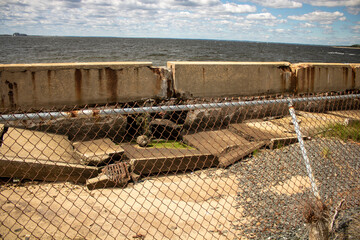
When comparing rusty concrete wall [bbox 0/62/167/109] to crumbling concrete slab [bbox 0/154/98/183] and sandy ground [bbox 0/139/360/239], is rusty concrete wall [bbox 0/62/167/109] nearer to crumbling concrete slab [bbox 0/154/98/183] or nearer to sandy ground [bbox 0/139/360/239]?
crumbling concrete slab [bbox 0/154/98/183]

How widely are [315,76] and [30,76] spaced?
20.5 ft

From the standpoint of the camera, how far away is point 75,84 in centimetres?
494

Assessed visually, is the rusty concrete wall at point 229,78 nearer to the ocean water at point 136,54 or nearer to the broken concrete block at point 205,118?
the broken concrete block at point 205,118

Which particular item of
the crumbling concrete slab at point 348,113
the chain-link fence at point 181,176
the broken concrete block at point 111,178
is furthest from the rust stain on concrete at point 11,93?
the crumbling concrete slab at point 348,113

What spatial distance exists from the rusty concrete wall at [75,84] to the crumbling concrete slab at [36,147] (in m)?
0.54

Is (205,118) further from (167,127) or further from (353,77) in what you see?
(353,77)

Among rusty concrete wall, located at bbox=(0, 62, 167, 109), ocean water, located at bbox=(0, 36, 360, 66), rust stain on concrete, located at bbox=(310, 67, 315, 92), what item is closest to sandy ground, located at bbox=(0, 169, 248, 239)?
rusty concrete wall, located at bbox=(0, 62, 167, 109)

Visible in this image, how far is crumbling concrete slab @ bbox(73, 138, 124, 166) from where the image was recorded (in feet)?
14.3

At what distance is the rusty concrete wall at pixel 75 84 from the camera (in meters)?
4.59

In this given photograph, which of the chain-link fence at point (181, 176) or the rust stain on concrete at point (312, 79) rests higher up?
the rust stain on concrete at point (312, 79)

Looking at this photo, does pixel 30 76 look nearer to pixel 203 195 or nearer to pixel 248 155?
pixel 203 195

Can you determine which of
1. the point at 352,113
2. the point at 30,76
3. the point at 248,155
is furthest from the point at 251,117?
the point at 30,76

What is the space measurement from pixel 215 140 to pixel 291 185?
1665 mm

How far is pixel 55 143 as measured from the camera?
4531mm
